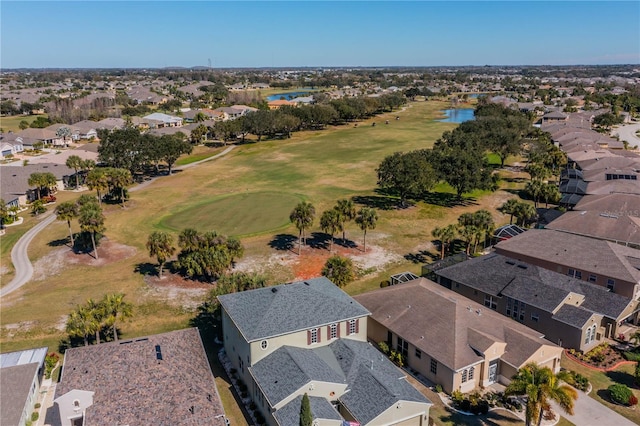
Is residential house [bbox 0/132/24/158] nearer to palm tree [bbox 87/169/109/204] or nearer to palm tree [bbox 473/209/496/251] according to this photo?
palm tree [bbox 87/169/109/204]

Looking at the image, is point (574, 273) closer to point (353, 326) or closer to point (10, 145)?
point (353, 326)

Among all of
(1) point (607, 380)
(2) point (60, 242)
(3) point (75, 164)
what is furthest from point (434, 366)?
(3) point (75, 164)

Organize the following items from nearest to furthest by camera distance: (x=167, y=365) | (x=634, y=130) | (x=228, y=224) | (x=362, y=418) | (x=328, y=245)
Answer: (x=362, y=418) → (x=167, y=365) → (x=328, y=245) → (x=228, y=224) → (x=634, y=130)

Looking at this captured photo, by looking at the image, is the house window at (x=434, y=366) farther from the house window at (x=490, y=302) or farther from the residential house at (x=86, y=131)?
the residential house at (x=86, y=131)

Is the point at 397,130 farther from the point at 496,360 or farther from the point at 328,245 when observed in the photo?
the point at 496,360

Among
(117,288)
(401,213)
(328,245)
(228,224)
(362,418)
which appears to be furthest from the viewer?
(401,213)

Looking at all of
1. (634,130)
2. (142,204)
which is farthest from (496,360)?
(634,130)

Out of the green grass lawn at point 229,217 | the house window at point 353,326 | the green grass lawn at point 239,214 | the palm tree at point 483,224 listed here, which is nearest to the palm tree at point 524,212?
the palm tree at point 483,224
